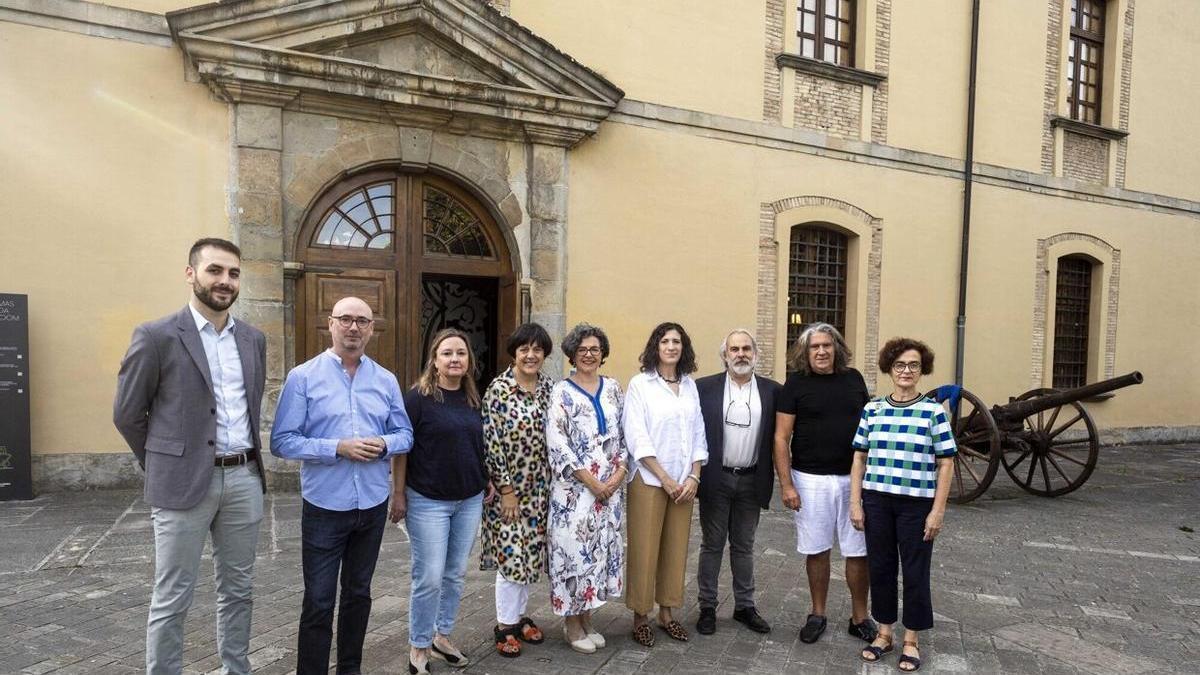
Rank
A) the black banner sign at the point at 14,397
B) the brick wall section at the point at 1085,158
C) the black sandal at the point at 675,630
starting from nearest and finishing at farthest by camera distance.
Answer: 1. the black sandal at the point at 675,630
2. the black banner sign at the point at 14,397
3. the brick wall section at the point at 1085,158

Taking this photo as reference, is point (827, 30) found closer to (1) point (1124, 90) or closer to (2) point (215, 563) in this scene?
(1) point (1124, 90)

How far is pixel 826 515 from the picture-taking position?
4227 mm

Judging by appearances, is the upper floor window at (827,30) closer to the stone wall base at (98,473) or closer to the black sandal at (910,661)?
the stone wall base at (98,473)

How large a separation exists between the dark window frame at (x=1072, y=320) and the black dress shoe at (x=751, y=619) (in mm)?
10972

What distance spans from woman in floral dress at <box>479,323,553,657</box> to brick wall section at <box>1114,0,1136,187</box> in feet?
43.7

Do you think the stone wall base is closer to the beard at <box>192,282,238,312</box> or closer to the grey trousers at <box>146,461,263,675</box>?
the grey trousers at <box>146,461,263,675</box>

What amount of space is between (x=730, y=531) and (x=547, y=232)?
5.11 metres

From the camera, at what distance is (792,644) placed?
4254mm

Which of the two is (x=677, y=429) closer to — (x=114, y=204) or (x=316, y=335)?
(x=316, y=335)

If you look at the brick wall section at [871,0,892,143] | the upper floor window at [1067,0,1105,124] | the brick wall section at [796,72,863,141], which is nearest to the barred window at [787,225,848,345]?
the brick wall section at [796,72,863,141]

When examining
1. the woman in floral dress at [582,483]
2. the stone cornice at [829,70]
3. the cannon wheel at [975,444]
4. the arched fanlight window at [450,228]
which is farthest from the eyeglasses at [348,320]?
the stone cornice at [829,70]

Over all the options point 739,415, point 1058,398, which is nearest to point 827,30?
point 1058,398

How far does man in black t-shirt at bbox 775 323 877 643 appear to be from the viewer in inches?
165

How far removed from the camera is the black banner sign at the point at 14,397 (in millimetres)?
6770
